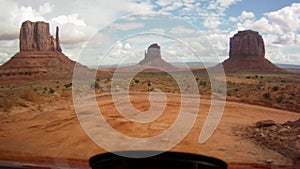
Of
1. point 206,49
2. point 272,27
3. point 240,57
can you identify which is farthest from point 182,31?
point 240,57

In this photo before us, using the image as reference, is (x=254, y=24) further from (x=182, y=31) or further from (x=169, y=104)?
(x=182, y=31)

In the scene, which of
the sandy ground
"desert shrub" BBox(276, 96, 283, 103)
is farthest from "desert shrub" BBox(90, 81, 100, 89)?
"desert shrub" BBox(276, 96, 283, 103)

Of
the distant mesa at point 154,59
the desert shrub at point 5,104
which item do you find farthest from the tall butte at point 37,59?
the distant mesa at point 154,59

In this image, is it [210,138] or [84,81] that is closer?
[210,138]

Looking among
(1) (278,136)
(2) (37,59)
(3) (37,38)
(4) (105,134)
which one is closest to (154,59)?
(4) (105,134)

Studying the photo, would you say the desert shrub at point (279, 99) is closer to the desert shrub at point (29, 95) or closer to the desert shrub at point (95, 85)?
the desert shrub at point (95, 85)

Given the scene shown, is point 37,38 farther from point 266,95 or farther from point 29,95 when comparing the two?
point 266,95
